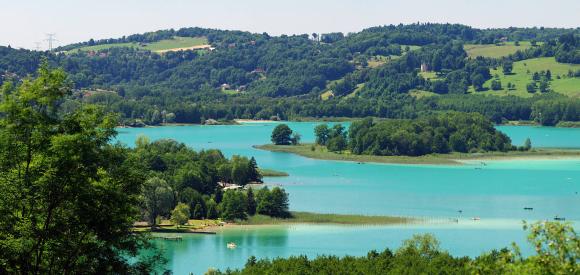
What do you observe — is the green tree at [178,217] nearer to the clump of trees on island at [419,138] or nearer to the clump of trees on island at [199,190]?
the clump of trees on island at [199,190]

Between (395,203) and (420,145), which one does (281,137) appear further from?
(395,203)

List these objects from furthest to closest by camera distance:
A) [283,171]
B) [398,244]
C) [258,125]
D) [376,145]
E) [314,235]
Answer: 1. [258,125]
2. [376,145]
3. [283,171]
4. [314,235]
5. [398,244]

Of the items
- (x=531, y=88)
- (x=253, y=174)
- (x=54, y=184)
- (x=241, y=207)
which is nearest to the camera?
(x=54, y=184)

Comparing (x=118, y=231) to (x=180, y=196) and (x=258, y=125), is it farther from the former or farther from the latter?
(x=258, y=125)

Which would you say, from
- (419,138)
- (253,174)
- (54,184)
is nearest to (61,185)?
(54,184)

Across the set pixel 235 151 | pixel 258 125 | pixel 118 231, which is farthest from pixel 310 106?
pixel 118 231

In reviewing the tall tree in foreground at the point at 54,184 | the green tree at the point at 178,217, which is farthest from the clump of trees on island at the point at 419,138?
the tall tree in foreground at the point at 54,184
